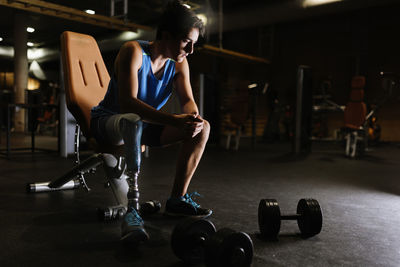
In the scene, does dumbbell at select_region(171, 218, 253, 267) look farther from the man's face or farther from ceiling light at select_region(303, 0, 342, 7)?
ceiling light at select_region(303, 0, 342, 7)

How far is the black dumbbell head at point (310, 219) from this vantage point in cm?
132

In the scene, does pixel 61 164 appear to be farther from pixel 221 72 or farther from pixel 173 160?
pixel 221 72

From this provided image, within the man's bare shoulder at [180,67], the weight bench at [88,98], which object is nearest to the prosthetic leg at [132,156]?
the weight bench at [88,98]

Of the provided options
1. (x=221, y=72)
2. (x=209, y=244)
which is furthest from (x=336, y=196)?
(x=221, y=72)

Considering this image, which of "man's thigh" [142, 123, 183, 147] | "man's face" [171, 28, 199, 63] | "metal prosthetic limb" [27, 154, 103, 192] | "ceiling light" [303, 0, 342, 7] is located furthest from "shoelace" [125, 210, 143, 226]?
"ceiling light" [303, 0, 342, 7]

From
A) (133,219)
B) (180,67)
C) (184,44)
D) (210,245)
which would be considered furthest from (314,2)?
(210,245)

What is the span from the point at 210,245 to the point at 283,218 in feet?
1.54

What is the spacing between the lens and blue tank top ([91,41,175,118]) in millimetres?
1446

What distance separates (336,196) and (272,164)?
4.90 feet

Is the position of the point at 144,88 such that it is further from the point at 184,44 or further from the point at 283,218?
the point at 283,218

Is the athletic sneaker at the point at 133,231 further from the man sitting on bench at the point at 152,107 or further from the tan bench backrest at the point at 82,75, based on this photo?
the tan bench backrest at the point at 82,75

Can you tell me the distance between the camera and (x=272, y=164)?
11.9 feet

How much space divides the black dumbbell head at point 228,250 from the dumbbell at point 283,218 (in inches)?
12.8

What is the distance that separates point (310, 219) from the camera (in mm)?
1322
